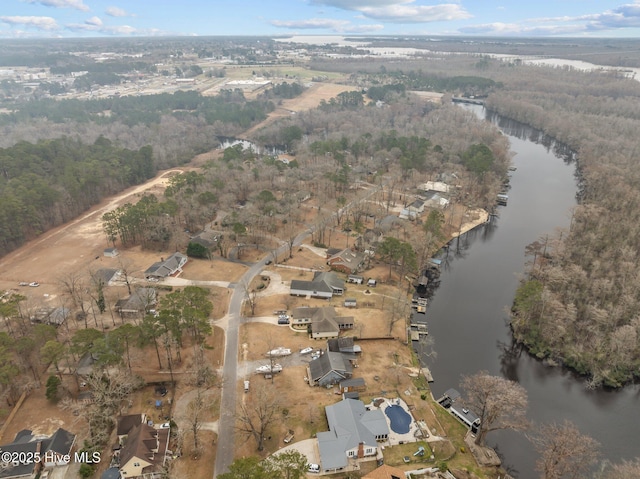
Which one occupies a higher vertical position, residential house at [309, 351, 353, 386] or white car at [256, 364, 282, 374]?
residential house at [309, 351, 353, 386]

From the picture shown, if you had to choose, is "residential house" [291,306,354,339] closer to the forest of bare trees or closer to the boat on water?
the boat on water

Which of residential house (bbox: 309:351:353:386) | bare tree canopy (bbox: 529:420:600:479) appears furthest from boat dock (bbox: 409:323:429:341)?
bare tree canopy (bbox: 529:420:600:479)

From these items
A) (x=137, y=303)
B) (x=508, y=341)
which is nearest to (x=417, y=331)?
(x=508, y=341)

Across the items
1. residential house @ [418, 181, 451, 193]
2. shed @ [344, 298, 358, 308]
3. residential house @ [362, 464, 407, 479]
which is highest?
residential house @ [418, 181, 451, 193]

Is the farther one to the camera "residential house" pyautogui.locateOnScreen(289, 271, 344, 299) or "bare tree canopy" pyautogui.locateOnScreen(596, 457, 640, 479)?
"residential house" pyautogui.locateOnScreen(289, 271, 344, 299)

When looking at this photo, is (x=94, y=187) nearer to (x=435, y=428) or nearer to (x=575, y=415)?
(x=435, y=428)

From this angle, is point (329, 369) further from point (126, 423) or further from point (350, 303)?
point (126, 423)

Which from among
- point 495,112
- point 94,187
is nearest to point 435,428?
point 94,187
